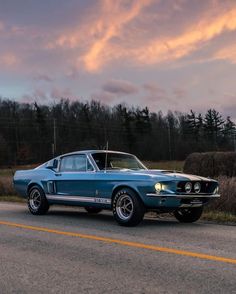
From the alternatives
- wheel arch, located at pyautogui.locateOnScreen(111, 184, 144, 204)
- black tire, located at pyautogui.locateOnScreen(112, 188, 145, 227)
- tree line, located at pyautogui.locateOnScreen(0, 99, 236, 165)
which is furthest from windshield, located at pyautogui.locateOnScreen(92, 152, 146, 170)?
tree line, located at pyautogui.locateOnScreen(0, 99, 236, 165)

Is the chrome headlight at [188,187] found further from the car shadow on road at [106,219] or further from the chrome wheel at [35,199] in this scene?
the chrome wheel at [35,199]

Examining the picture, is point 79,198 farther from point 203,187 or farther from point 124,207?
point 203,187

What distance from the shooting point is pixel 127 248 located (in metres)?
7.19

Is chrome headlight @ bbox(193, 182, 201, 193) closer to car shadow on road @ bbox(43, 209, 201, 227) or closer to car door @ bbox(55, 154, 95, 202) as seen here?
car shadow on road @ bbox(43, 209, 201, 227)

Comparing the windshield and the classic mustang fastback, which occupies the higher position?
the windshield

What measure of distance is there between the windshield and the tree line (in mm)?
81232

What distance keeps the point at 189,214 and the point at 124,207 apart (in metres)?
1.75

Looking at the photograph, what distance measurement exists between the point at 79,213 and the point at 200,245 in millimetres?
5728

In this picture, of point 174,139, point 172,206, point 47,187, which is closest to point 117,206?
point 172,206

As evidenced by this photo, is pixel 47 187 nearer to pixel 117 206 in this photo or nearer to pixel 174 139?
pixel 117 206

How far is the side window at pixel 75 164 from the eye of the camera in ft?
35.8

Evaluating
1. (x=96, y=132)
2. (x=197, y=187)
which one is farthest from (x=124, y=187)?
(x=96, y=132)

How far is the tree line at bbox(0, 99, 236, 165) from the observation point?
4065 inches

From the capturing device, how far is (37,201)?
478 inches
